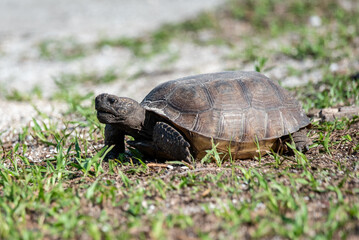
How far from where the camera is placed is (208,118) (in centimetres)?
299

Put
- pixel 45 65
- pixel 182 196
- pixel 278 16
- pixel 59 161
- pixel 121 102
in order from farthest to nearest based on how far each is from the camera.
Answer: pixel 278 16 < pixel 45 65 < pixel 121 102 < pixel 59 161 < pixel 182 196

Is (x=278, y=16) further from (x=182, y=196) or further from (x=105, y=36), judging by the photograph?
(x=182, y=196)

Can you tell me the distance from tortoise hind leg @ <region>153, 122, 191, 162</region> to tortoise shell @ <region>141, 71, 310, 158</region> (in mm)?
67

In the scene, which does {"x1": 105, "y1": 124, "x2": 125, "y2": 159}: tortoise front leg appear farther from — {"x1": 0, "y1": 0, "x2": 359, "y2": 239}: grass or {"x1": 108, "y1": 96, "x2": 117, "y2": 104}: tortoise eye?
{"x1": 108, "y1": 96, "x2": 117, "y2": 104}: tortoise eye

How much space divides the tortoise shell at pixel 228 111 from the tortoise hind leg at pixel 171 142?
0.22 ft

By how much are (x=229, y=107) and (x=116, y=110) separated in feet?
2.87

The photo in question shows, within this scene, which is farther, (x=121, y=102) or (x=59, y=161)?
(x=121, y=102)

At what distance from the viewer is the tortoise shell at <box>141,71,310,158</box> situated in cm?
299

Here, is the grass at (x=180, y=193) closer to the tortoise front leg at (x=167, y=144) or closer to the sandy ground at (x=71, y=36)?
the tortoise front leg at (x=167, y=144)

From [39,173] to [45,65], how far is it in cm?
603

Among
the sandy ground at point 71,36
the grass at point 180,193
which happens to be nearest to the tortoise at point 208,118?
the grass at point 180,193

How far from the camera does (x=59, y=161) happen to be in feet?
9.50

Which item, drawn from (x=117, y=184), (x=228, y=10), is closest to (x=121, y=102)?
(x=117, y=184)

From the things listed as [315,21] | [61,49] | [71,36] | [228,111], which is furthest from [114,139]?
[71,36]
